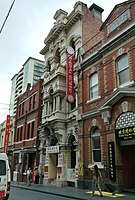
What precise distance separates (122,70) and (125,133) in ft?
13.3

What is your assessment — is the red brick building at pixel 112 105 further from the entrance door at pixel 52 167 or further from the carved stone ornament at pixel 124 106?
the entrance door at pixel 52 167

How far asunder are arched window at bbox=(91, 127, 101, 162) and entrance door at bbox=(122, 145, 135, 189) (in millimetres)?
2116

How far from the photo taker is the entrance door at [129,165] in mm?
13364

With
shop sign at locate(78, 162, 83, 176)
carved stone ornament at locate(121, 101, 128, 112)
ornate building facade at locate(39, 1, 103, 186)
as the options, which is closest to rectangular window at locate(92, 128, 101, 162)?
shop sign at locate(78, 162, 83, 176)

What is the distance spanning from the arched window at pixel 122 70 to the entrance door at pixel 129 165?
13.7 feet

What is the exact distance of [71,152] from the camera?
64.5ft

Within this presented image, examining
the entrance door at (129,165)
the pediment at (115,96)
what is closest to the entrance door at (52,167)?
the pediment at (115,96)

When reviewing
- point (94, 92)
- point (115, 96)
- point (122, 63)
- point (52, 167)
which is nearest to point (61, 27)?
point (94, 92)

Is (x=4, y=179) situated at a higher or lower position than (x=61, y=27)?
lower

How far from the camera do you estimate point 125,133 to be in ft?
42.8

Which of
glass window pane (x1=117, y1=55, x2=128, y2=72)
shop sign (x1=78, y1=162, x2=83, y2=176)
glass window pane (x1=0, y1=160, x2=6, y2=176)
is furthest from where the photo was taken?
shop sign (x1=78, y1=162, x2=83, y2=176)

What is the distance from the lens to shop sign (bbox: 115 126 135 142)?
41.4 feet

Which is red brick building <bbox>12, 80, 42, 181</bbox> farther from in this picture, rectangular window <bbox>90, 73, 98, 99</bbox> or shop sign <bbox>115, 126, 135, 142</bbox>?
shop sign <bbox>115, 126, 135, 142</bbox>

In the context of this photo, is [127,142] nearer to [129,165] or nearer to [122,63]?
[129,165]
